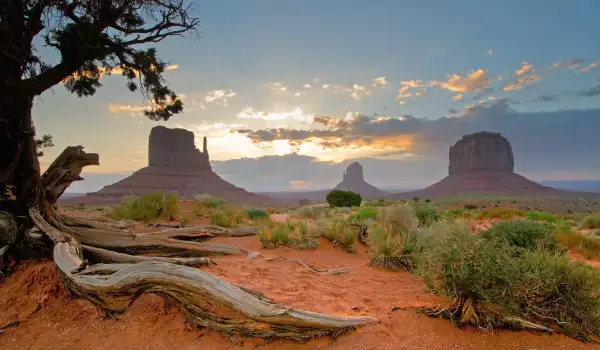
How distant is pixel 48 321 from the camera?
163 inches

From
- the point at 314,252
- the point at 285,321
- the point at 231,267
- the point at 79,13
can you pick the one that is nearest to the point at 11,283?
the point at 231,267

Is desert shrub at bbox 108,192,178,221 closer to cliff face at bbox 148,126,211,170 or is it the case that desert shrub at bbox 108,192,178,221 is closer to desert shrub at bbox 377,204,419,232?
desert shrub at bbox 377,204,419,232

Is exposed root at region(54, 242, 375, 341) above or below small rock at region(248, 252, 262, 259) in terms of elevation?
above

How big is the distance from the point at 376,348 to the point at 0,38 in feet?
23.6

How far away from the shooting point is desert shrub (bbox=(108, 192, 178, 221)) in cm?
1293

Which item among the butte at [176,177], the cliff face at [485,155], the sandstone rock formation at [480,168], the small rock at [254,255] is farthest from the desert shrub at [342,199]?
the cliff face at [485,155]

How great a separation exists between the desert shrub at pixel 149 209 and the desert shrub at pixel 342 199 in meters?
17.8

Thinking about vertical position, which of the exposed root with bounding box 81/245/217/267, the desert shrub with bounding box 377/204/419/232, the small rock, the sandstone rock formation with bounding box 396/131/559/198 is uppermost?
the sandstone rock formation with bounding box 396/131/559/198

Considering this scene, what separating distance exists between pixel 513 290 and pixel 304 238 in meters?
5.77

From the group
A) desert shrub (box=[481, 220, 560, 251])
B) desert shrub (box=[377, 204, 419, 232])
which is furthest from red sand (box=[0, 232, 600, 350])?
desert shrub (box=[377, 204, 419, 232])

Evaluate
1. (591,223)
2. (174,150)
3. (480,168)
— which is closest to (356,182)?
(480,168)

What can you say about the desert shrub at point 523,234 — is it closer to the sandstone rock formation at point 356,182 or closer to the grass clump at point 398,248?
the grass clump at point 398,248

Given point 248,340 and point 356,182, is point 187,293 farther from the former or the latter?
point 356,182

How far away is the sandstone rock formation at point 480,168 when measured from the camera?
9900cm
